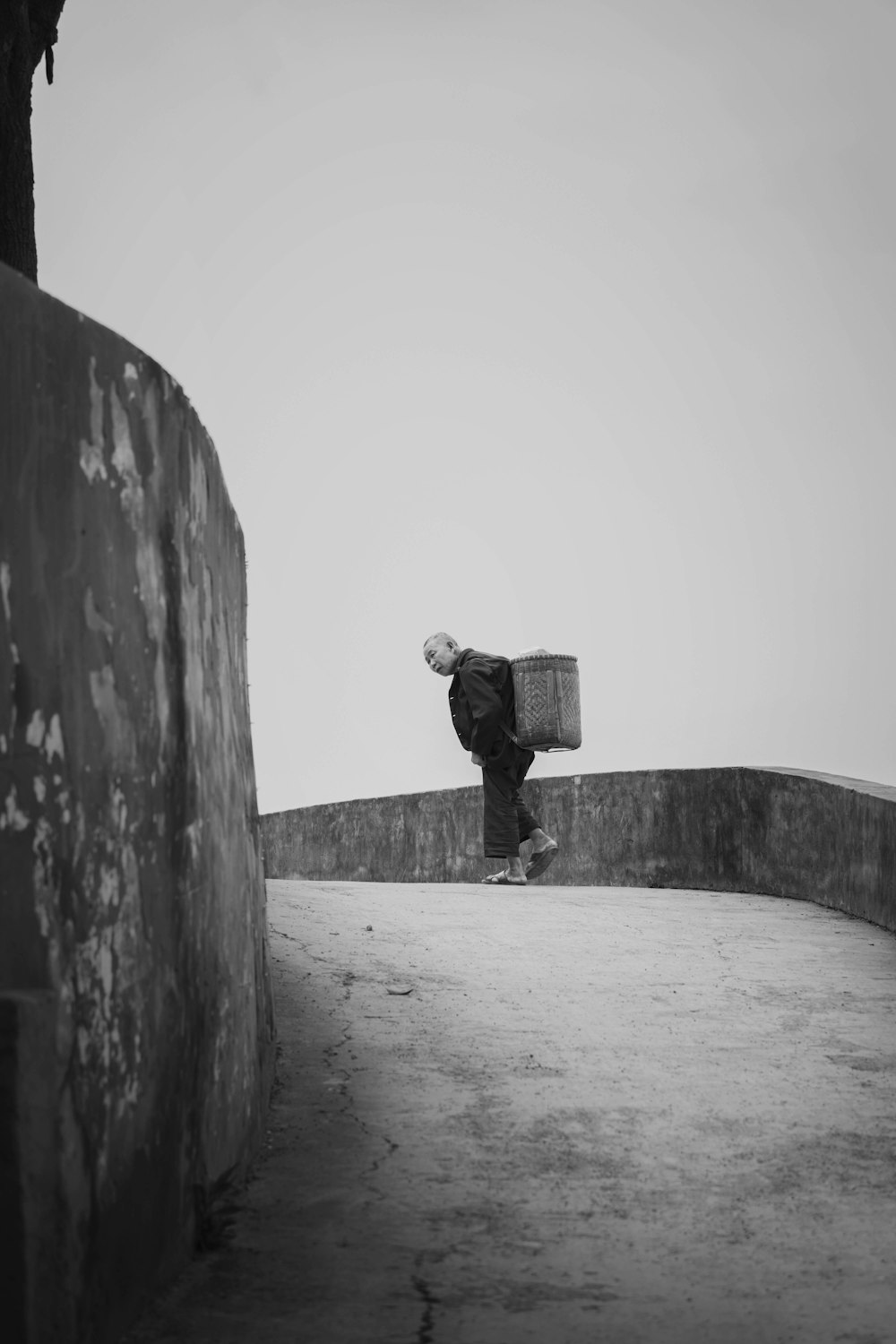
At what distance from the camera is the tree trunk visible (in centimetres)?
768

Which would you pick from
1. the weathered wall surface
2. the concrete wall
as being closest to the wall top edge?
the concrete wall

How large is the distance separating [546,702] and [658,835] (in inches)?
76.9

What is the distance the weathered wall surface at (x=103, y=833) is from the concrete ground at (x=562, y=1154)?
11.7 inches

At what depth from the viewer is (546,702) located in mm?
8633

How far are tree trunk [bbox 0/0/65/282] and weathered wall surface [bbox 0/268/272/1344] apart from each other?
550 centimetres

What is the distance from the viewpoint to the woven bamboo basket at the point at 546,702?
8.62 meters

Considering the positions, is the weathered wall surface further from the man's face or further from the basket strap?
the man's face

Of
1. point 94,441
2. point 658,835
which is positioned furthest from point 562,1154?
point 658,835

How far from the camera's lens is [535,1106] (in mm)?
3553

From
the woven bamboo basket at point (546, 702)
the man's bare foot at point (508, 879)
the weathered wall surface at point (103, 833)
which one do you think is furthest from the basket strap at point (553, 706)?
the weathered wall surface at point (103, 833)

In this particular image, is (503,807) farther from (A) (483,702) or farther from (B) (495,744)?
(A) (483,702)

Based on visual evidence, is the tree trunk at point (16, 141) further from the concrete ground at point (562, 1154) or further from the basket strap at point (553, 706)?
the concrete ground at point (562, 1154)

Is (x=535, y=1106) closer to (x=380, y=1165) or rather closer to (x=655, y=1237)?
(x=380, y=1165)

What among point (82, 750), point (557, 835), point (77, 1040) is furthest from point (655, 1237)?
point (557, 835)
